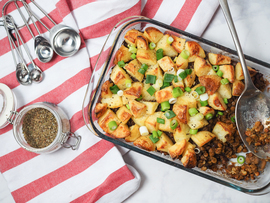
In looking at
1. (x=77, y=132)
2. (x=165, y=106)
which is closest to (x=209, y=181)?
(x=165, y=106)

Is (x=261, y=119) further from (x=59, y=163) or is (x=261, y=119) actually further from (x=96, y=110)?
(x=59, y=163)

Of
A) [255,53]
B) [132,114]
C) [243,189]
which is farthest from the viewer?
[255,53]

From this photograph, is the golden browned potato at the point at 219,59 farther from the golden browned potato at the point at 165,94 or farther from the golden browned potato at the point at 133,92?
the golden browned potato at the point at 133,92

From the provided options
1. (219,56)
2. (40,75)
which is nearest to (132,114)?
(219,56)

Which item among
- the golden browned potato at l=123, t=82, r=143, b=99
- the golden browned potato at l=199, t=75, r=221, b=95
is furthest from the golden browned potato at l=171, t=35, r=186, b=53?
the golden browned potato at l=123, t=82, r=143, b=99

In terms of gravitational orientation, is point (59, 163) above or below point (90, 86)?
below
